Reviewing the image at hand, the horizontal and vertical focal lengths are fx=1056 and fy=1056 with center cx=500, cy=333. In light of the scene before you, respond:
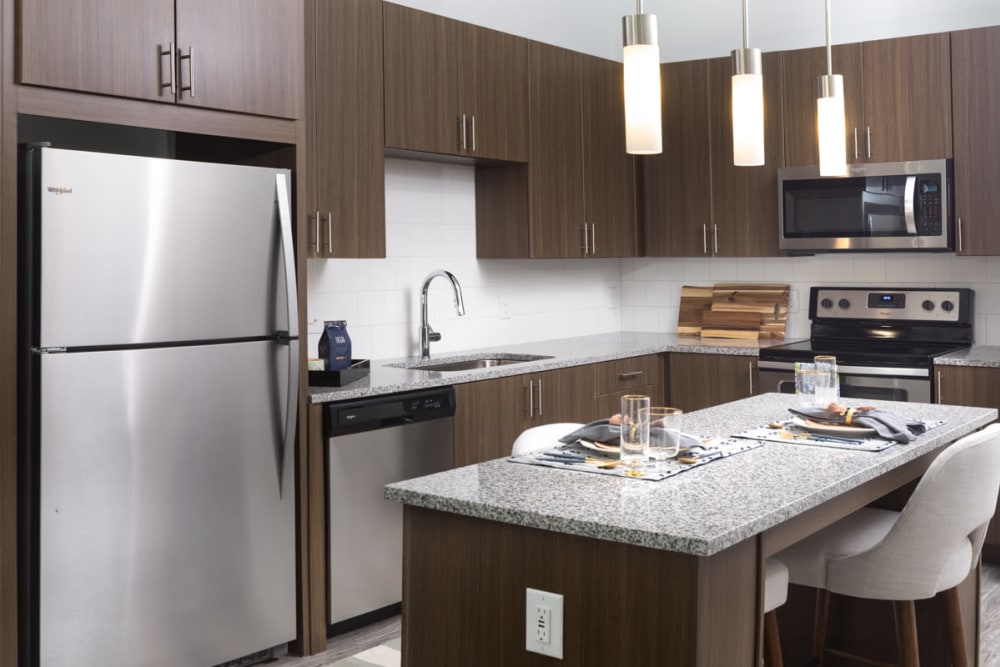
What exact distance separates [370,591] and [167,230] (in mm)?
1488

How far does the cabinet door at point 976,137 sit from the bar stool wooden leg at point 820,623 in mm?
2376

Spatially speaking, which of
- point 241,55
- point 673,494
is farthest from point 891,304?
point 673,494

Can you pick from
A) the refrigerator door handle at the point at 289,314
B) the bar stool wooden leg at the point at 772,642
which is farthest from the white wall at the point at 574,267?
the bar stool wooden leg at the point at 772,642

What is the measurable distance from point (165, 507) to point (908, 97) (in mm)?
3683

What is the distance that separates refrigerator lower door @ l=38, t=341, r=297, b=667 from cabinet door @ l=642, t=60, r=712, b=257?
2.80 meters

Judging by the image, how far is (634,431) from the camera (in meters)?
2.20

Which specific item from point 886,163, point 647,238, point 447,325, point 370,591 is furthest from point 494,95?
point 370,591

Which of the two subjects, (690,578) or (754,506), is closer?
(690,578)

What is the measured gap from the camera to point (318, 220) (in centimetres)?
378

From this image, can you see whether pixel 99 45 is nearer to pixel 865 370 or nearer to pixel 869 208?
pixel 865 370

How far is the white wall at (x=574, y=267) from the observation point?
4.57m

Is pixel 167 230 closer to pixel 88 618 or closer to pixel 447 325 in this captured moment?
pixel 88 618

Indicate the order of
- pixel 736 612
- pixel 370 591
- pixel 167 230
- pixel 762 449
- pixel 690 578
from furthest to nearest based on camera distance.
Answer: pixel 370 591 → pixel 167 230 → pixel 762 449 → pixel 736 612 → pixel 690 578

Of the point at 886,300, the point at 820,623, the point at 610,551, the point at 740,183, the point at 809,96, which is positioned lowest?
the point at 820,623
